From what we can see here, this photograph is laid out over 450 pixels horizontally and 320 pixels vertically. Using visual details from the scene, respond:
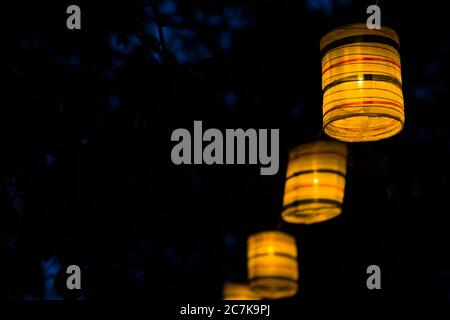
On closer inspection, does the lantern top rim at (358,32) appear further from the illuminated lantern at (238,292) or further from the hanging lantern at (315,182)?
the illuminated lantern at (238,292)

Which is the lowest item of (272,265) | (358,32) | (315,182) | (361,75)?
(272,265)

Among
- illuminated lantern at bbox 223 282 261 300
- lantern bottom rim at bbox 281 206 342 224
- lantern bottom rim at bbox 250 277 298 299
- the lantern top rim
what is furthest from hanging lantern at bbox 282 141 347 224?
illuminated lantern at bbox 223 282 261 300

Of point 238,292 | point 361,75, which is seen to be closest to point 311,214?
point 361,75

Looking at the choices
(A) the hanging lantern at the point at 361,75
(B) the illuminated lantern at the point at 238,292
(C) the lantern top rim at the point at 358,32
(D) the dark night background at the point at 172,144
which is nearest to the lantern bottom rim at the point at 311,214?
(D) the dark night background at the point at 172,144

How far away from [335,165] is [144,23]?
100 inches

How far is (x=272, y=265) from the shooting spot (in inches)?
313

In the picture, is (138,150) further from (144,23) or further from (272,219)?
(272,219)

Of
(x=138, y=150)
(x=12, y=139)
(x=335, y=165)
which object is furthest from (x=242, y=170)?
(x=12, y=139)

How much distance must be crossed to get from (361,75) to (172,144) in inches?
110

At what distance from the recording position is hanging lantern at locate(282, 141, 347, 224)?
5984 millimetres

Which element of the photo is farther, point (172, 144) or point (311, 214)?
point (172, 144)

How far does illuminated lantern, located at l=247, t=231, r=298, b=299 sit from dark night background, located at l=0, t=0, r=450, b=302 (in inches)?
14.6

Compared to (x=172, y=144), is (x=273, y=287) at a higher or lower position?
lower

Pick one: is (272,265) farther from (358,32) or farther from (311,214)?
(358,32)
